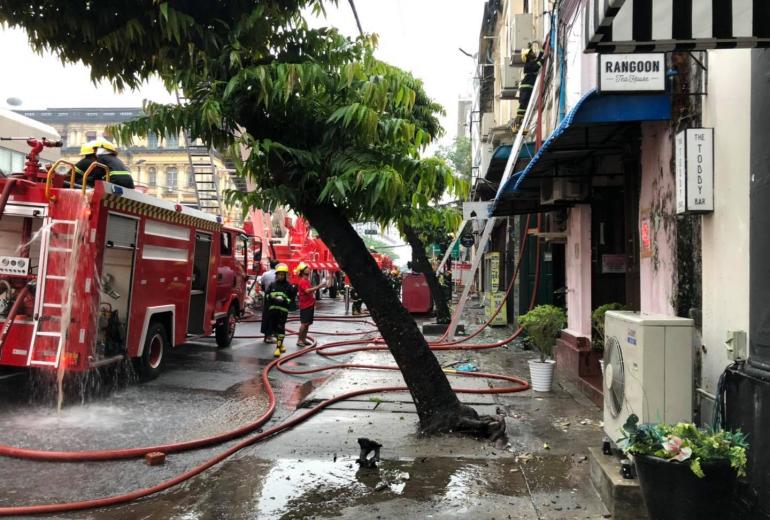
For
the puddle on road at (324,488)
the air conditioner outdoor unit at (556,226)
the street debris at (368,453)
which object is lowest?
the puddle on road at (324,488)

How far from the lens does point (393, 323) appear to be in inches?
236

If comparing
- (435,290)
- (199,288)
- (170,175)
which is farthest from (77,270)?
(170,175)

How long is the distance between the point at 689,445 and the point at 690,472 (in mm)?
141

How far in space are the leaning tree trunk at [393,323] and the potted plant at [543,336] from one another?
6.90 ft

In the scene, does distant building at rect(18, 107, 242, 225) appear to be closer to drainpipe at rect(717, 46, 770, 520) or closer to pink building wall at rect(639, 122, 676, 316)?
pink building wall at rect(639, 122, 676, 316)

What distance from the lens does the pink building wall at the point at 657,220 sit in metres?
5.29

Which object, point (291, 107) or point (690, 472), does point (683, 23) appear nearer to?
point (690, 472)

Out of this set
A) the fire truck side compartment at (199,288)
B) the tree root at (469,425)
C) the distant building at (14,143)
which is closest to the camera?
the tree root at (469,425)

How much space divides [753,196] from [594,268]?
5100 mm

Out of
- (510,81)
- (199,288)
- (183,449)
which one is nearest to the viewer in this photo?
(183,449)

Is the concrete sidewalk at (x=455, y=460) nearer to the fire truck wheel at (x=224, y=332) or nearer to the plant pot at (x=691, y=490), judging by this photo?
the plant pot at (x=691, y=490)

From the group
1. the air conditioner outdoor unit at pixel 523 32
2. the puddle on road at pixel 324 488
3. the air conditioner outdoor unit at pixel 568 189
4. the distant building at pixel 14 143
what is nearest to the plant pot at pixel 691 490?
the puddle on road at pixel 324 488

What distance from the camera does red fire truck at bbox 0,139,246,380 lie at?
6852 mm

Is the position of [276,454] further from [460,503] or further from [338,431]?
[460,503]
